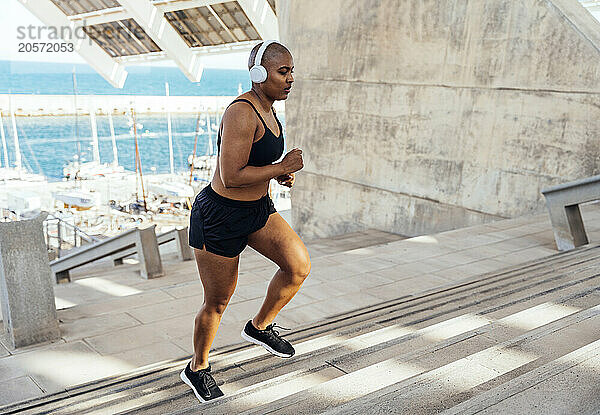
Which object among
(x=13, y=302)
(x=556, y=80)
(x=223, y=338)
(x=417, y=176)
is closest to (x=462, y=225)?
(x=417, y=176)

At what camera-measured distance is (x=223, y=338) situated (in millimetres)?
4461

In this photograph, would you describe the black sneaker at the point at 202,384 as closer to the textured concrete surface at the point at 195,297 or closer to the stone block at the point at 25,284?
the textured concrete surface at the point at 195,297

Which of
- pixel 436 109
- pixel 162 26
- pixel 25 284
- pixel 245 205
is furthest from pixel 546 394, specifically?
pixel 162 26

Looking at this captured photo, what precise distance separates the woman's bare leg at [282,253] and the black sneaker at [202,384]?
18.8 inches

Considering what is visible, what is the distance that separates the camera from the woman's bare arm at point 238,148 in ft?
8.67

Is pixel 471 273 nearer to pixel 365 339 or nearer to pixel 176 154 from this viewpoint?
pixel 365 339

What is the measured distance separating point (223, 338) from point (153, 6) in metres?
26.4

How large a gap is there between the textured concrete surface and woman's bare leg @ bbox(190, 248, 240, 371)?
845 mm

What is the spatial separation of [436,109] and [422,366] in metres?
7.93

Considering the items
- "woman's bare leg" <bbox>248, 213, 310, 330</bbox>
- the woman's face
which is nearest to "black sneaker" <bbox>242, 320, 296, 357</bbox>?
"woman's bare leg" <bbox>248, 213, 310, 330</bbox>

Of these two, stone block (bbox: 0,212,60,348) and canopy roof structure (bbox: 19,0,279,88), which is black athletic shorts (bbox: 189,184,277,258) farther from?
canopy roof structure (bbox: 19,0,279,88)

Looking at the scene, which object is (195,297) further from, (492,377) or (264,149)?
(492,377)

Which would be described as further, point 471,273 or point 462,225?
point 462,225

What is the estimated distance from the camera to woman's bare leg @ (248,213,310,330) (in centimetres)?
295
